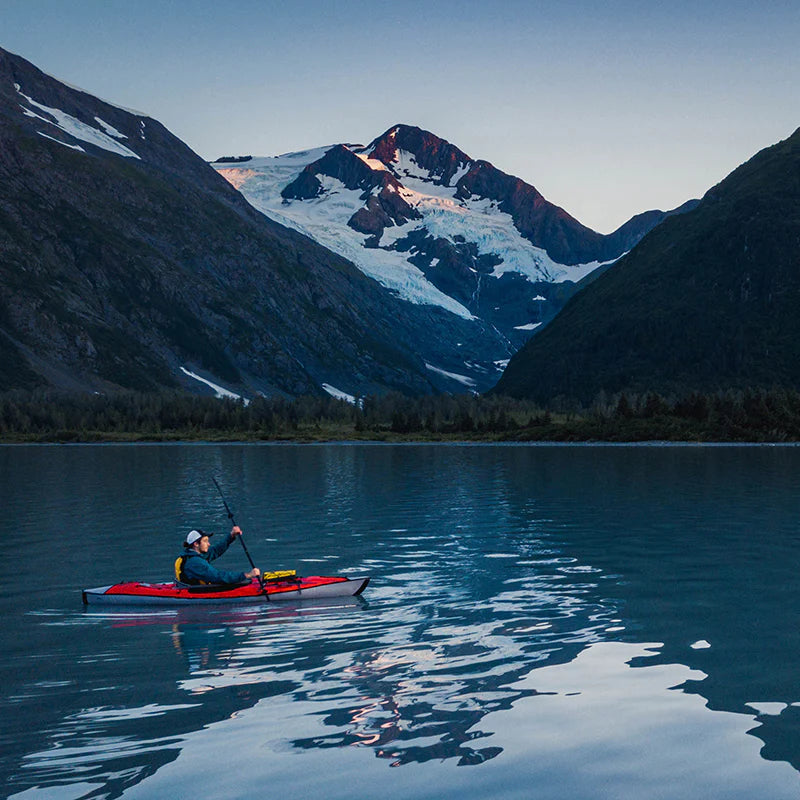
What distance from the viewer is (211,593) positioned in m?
29.0

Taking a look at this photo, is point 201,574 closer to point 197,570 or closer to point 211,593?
point 197,570

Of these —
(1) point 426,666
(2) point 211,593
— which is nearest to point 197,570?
(2) point 211,593

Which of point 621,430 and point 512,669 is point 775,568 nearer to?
point 512,669

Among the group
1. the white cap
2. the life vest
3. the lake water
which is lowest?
the lake water

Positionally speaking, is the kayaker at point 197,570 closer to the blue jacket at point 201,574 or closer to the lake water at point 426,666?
the blue jacket at point 201,574

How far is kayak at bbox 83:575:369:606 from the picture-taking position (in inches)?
1138

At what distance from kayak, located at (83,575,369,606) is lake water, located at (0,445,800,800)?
0.39 metres

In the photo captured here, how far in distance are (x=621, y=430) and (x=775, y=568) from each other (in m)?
137

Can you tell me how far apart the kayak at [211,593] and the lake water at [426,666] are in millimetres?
394

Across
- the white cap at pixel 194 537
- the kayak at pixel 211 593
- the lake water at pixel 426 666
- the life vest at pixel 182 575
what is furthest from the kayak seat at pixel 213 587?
the white cap at pixel 194 537

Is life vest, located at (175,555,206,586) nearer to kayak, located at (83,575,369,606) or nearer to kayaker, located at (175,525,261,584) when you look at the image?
kayaker, located at (175,525,261,584)

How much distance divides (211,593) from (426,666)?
372 inches

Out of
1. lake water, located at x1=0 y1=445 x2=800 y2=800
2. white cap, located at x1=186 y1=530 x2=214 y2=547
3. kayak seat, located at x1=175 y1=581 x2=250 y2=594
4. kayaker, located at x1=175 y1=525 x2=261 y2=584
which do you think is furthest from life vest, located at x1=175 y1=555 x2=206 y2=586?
lake water, located at x1=0 y1=445 x2=800 y2=800

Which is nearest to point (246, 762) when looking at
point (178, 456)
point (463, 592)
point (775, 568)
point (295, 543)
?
point (463, 592)
